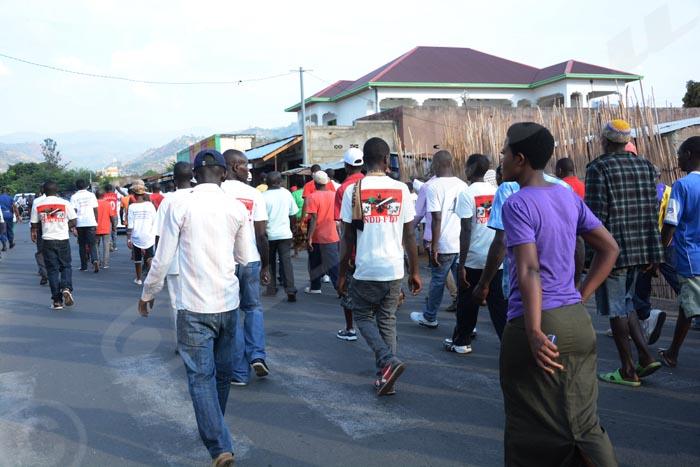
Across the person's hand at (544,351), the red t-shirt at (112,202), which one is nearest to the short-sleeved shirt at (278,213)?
the red t-shirt at (112,202)

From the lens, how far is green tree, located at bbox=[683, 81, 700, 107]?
2831 cm

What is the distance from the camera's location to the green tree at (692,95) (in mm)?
28312

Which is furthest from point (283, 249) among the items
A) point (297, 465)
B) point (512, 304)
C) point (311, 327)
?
point (512, 304)

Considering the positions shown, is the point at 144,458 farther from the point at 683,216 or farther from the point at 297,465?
the point at 683,216

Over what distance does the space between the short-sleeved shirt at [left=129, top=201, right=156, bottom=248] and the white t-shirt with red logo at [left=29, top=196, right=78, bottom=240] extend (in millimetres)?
1272

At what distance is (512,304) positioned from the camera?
3010 mm

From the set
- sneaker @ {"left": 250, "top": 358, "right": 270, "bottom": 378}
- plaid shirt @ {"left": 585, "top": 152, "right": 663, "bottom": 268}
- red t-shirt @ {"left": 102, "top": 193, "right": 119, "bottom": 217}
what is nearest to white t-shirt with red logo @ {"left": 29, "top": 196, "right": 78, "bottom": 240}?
red t-shirt @ {"left": 102, "top": 193, "right": 119, "bottom": 217}

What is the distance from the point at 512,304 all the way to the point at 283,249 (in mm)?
7019

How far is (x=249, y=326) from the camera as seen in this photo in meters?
5.71

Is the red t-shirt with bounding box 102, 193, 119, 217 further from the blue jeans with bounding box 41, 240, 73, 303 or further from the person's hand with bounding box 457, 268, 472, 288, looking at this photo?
the person's hand with bounding box 457, 268, 472, 288

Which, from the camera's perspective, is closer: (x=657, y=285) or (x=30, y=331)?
(x=30, y=331)

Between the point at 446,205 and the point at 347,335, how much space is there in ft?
5.93

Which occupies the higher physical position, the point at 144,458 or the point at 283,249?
the point at 283,249

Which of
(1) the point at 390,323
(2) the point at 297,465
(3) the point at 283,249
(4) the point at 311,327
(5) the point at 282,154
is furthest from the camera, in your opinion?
(5) the point at 282,154
